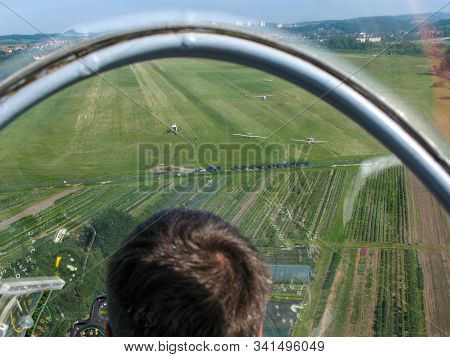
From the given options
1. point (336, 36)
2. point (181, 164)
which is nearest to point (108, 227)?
point (181, 164)

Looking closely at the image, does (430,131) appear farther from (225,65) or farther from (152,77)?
(152,77)

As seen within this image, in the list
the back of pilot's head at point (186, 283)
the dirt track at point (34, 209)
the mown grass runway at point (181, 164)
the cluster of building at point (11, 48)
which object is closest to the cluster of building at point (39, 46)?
the cluster of building at point (11, 48)

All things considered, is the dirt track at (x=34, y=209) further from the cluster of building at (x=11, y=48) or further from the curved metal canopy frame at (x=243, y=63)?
the curved metal canopy frame at (x=243, y=63)

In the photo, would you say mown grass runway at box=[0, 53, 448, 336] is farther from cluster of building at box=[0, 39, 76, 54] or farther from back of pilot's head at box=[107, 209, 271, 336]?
back of pilot's head at box=[107, 209, 271, 336]

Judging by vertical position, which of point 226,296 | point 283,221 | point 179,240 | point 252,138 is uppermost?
point 252,138

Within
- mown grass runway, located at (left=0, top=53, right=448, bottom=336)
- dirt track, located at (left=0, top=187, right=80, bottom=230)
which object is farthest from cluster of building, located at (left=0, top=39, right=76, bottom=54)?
dirt track, located at (left=0, top=187, right=80, bottom=230)

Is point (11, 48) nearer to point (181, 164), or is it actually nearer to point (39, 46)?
point (39, 46)

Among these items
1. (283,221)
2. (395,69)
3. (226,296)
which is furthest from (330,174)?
(226,296)
